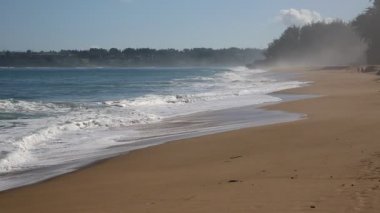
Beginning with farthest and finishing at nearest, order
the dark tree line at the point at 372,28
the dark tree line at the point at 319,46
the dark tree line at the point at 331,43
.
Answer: the dark tree line at the point at 319,46
the dark tree line at the point at 331,43
the dark tree line at the point at 372,28

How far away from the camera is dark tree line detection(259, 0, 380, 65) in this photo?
213 ft

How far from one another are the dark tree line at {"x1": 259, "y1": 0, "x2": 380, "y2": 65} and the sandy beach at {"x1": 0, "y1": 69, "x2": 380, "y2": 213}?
188 feet

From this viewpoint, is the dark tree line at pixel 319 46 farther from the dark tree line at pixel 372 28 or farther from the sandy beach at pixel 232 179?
the sandy beach at pixel 232 179

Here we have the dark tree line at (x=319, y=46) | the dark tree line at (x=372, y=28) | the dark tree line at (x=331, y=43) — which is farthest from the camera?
the dark tree line at (x=319, y=46)

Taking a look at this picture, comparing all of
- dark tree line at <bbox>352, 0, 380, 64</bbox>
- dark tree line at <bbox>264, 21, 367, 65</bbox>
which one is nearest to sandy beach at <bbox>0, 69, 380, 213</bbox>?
dark tree line at <bbox>352, 0, 380, 64</bbox>

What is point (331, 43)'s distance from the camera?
111562mm

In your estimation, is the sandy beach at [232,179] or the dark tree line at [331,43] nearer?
the sandy beach at [232,179]

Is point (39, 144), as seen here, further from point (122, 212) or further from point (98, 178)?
point (122, 212)

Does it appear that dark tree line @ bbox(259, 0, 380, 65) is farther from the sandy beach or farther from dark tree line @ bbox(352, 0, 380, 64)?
the sandy beach

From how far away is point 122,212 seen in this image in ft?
18.6

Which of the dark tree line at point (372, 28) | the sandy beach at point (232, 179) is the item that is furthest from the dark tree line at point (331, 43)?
the sandy beach at point (232, 179)

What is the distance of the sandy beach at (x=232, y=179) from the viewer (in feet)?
18.6

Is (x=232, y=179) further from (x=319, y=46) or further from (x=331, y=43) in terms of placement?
(x=319, y=46)

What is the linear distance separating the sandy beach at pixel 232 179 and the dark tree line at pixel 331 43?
5733cm
